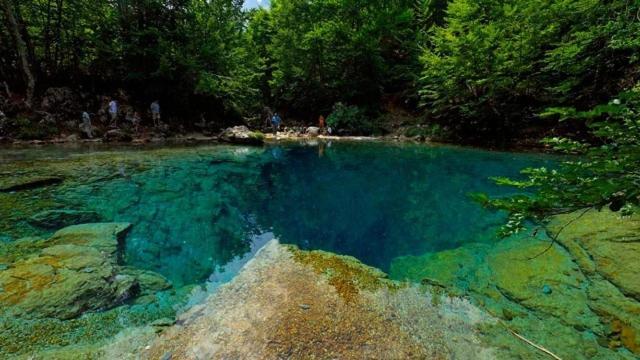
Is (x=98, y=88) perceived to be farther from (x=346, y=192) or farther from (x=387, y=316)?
(x=387, y=316)

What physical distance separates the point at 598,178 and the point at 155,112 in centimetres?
2487

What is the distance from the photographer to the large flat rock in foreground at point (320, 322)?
3512 mm

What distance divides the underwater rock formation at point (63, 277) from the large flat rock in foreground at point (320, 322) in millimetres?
1340

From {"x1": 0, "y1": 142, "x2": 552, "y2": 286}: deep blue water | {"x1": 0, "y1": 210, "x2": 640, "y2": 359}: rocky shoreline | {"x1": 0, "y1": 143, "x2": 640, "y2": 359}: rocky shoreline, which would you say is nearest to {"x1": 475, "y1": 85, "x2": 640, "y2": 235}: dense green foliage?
{"x1": 0, "y1": 210, "x2": 640, "y2": 359}: rocky shoreline

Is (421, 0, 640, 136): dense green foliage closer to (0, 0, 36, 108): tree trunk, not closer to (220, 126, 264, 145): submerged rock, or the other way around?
(220, 126, 264, 145): submerged rock

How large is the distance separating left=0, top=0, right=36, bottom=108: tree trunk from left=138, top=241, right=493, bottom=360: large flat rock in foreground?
21093 millimetres

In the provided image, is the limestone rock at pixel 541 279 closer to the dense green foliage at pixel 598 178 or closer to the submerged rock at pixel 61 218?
the dense green foliage at pixel 598 178

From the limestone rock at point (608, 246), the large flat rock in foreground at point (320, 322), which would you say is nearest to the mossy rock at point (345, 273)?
the large flat rock in foreground at point (320, 322)

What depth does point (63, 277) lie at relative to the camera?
468cm

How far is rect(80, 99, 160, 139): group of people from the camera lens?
19.2m

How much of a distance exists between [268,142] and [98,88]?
1225 cm

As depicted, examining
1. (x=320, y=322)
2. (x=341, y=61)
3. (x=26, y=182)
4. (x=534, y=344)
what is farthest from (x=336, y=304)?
(x=341, y=61)

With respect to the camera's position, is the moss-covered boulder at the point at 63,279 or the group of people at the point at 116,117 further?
the group of people at the point at 116,117

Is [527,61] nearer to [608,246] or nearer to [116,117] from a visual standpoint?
[608,246]
